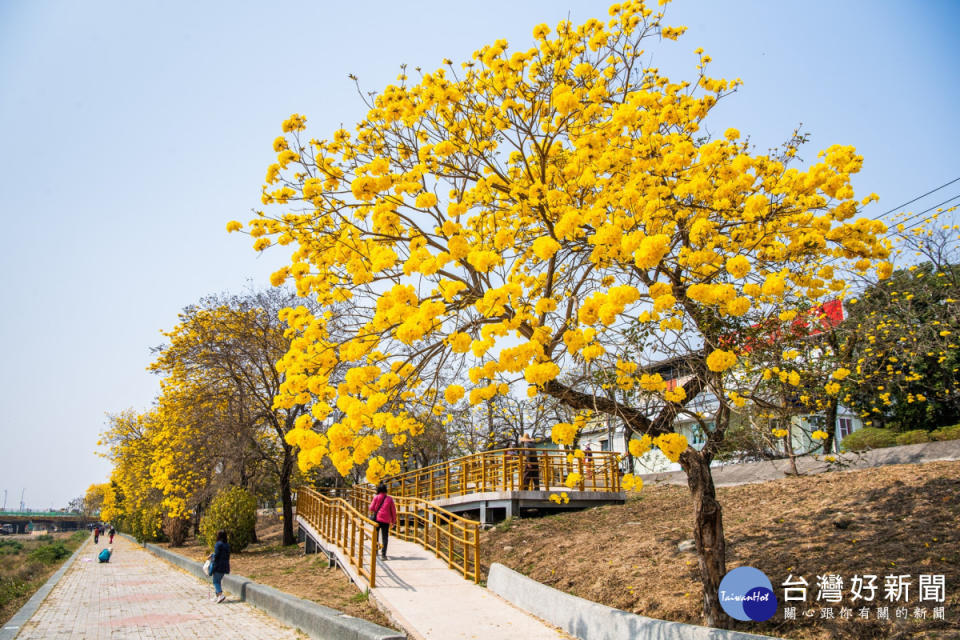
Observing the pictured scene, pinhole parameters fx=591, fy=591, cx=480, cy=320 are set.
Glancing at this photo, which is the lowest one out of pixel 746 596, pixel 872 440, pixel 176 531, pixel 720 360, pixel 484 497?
pixel 176 531

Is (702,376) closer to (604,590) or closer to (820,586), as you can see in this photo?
(820,586)

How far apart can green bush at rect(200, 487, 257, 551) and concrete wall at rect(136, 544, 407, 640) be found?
24.5ft

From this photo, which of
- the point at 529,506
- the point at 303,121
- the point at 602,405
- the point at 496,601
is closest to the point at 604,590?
the point at 496,601

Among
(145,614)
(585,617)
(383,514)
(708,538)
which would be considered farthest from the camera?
(383,514)

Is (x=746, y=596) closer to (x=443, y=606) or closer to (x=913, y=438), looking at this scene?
(x=443, y=606)

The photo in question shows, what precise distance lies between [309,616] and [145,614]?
4.02m

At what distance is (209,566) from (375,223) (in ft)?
24.3

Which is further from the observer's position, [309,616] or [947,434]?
[947,434]

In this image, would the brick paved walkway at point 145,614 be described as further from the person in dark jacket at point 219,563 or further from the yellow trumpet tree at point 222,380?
the yellow trumpet tree at point 222,380

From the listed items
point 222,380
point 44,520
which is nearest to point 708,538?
point 222,380

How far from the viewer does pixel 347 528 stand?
9766mm

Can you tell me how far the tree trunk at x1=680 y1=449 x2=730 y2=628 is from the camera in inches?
205

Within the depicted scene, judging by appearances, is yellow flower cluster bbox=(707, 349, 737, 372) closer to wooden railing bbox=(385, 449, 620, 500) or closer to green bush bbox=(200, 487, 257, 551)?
wooden railing bbox=(385, 449, 620, 500)

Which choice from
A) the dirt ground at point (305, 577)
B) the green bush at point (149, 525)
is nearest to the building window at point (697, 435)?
the dirt ground at point (305, 577)
